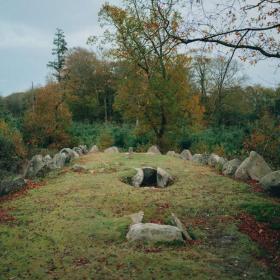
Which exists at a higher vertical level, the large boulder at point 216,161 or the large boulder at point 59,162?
the large boulder at point 59,162

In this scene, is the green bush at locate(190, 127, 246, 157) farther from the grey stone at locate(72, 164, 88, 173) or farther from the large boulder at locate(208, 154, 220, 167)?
the grey stone at locate(72, 164, 88, 173)

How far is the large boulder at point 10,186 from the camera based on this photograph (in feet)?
46.6

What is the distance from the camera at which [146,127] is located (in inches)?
1080

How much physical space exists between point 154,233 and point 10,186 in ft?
24.7

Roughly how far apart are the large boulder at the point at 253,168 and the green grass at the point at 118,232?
1045mm

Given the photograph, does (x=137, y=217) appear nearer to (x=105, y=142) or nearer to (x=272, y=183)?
(x=272, y=183)

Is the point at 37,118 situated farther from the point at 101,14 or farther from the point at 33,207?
the point at 33,207

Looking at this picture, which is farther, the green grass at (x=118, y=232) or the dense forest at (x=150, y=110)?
the dense forest at (x=150, y=110)

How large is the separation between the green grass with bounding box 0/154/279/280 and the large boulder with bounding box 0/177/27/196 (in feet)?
3.10

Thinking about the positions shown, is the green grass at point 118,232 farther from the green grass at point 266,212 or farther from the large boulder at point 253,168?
the large boulder at point 253,168

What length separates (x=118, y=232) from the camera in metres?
9.38

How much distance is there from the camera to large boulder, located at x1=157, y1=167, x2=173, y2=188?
15.7m

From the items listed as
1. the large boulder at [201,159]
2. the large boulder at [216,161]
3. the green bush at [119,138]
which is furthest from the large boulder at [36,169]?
the green bush at [119,138]

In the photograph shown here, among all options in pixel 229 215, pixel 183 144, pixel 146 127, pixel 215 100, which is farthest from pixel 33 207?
pixel 215 100
